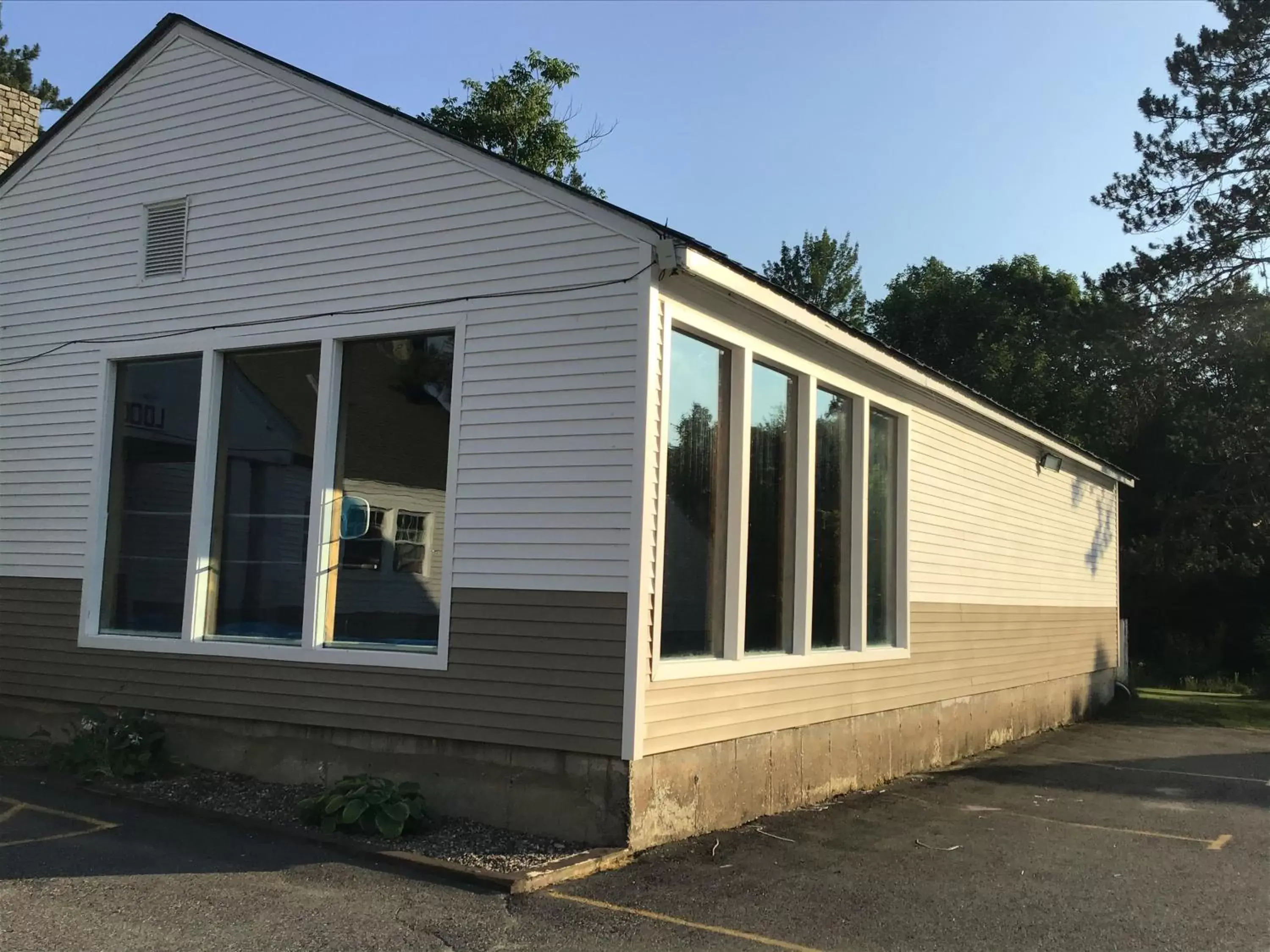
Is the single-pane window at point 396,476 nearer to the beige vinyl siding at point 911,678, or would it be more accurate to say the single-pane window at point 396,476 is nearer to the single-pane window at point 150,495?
the single-pane window at point 150,495

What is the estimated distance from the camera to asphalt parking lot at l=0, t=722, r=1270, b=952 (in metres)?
5.23

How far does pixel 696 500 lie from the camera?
25.0 ft

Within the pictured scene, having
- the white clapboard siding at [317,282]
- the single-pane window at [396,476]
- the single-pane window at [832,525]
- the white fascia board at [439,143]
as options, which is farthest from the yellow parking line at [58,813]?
the single-pane window at [832,525]

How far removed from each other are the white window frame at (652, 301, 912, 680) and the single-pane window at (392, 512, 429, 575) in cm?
181

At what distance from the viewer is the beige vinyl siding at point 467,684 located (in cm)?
682

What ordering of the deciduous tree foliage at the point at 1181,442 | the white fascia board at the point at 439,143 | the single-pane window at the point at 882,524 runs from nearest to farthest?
the white fascia board at the point at 439,143
the single-pane window at the point at 882,524
the deciduous tree foliage at the point at 1181,442

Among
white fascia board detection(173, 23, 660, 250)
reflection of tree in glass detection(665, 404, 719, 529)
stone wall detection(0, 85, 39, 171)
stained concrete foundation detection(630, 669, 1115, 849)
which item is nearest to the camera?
stained concrete foundation detection(630, 669, 1115, 849)

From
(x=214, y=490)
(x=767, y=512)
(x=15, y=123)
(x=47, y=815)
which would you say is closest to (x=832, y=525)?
(x=767, y=512)

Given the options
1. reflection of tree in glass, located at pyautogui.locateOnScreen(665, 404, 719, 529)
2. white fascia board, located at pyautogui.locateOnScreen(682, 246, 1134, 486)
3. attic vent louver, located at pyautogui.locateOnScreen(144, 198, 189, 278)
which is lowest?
reflection of tree in glass, located at pyautogui.locateOnScreen(665, 404, 719, 529)

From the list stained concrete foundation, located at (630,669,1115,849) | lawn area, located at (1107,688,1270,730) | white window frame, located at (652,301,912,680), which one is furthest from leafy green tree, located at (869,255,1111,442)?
white window frame, located at (652,301,912,680)

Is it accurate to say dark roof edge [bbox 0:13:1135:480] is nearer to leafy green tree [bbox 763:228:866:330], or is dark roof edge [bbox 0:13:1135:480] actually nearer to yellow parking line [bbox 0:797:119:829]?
yellow parking line [bbox 0:797:119:829]

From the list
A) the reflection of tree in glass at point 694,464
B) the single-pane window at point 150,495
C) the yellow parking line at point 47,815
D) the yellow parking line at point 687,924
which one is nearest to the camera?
the yellow parking line at point 687,924

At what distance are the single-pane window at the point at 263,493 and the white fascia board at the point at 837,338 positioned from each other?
10.4 ft

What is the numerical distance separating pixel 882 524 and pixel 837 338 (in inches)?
84.1
